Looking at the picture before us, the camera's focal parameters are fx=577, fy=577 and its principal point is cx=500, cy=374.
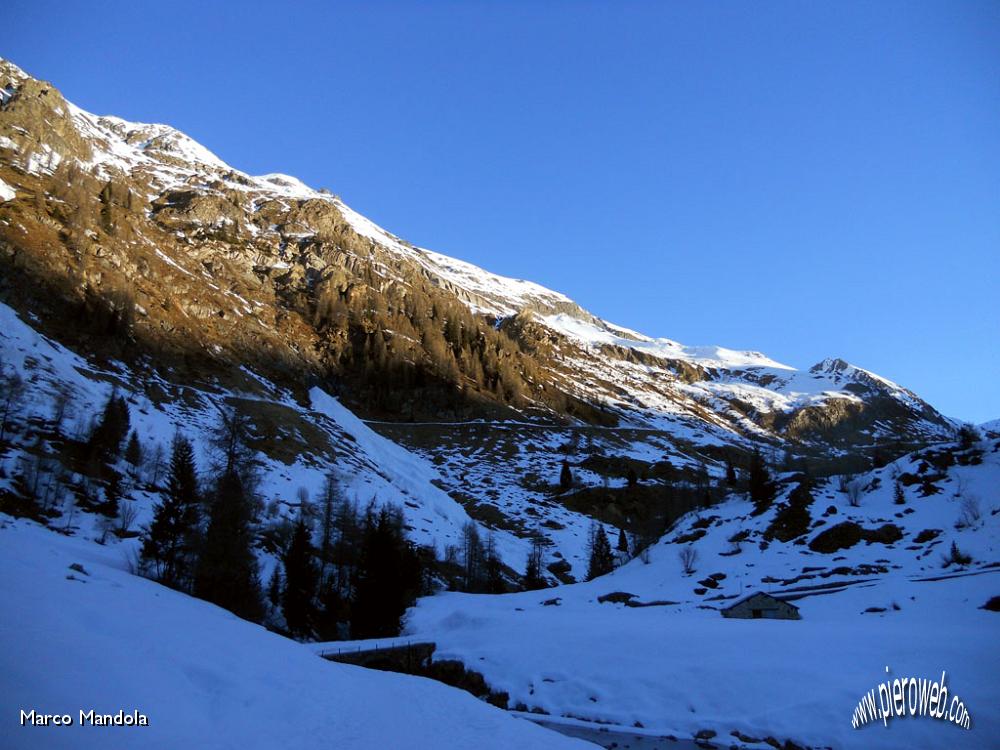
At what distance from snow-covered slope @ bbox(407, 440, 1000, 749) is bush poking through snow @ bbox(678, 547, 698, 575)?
1.30 ft

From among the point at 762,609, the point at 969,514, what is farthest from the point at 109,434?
the point at 969,514

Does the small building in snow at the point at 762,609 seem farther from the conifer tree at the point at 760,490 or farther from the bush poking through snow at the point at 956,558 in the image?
the conifer tree at the point at 760,490

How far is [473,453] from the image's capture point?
106688 millimetres

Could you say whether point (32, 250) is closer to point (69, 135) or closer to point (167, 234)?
point (167, 234)

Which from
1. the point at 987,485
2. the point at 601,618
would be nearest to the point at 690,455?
the point at 987,485

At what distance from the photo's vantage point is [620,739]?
54.4ft

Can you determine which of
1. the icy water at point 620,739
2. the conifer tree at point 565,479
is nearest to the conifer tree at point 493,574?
the icy water at point 620,739

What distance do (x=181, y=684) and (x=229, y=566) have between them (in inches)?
991

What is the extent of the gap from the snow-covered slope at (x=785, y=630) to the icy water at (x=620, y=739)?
1.37ft

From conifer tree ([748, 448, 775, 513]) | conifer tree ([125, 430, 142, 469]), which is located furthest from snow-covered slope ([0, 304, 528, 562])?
conifer tree ([748, 448, 775, 513])

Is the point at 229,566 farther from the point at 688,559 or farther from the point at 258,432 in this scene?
the point at 258,432

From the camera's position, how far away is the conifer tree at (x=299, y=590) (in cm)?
3544

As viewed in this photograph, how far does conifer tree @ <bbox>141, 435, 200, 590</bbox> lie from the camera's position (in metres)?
31.8

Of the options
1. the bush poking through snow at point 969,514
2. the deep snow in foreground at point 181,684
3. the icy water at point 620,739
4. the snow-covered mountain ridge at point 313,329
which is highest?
the snow-covered mountain ridge at point 313,329
